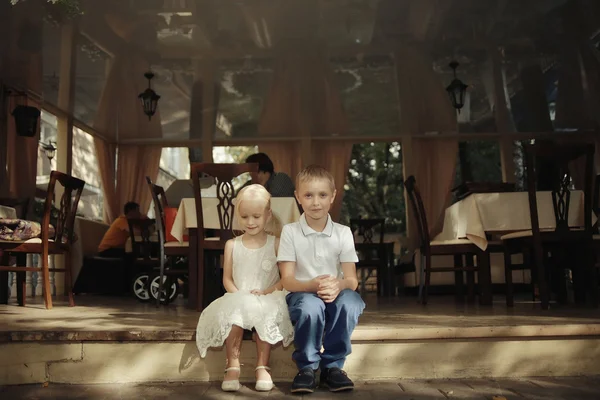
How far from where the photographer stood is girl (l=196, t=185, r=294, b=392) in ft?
7.47

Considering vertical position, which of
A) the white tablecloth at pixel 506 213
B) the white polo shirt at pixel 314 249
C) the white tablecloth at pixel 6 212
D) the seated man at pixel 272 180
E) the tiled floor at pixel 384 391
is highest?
the seated man at pixel 272 180

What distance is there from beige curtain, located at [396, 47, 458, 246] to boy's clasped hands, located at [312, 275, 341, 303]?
24.1 ft

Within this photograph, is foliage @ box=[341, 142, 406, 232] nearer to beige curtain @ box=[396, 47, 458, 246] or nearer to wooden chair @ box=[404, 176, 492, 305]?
beige curtain @ box=[396, 47, 458, 246]

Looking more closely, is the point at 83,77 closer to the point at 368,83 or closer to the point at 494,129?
the point at 368,83

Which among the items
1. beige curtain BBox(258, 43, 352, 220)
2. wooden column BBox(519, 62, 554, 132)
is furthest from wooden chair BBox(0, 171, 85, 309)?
wooden column BBox(519, 62, 554, 132)

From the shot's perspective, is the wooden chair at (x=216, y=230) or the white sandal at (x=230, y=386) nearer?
the white sandal at (x=230, y=386)

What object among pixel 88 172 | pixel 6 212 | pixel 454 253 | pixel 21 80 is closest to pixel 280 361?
pixel 454 253

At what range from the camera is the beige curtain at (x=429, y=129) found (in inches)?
376

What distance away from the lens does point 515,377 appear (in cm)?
241

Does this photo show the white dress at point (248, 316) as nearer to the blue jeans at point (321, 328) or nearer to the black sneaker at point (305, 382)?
the blue jeans at point (321, 328)

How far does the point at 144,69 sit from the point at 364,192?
680 cm

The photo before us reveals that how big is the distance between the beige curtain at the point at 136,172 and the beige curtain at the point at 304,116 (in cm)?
182

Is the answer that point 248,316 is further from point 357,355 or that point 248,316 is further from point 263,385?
point 357,355

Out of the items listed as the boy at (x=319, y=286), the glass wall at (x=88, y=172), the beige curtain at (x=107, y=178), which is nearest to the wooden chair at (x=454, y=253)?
the boy at (x=319, y=286)
